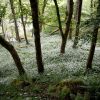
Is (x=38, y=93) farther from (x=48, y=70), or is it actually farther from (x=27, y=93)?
(x=48, y=70)

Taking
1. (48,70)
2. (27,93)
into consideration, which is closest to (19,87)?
(27,93)

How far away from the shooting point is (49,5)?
140 feet

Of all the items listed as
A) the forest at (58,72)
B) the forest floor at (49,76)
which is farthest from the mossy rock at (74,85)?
the forest floor at (49,76)

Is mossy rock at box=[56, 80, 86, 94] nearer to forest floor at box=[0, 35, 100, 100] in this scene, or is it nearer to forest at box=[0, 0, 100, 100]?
forest at box=[0, 0, 100, 100]

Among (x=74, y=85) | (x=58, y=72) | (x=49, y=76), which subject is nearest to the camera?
(x=74, y=85)

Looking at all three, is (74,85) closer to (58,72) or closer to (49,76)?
(49,76)

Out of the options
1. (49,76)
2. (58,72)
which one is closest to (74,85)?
(49,76)

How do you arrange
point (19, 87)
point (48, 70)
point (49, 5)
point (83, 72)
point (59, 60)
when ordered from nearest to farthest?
point (19, 87) → point (83, 72) → point (48, 70) → point (59, 60) → point (49, 5)

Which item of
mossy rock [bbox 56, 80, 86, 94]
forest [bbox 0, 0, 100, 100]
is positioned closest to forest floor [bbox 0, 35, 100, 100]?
forest [bbox 0, 0, 100, 100]

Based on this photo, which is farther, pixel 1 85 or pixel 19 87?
pixel 1 85

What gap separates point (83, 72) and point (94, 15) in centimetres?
450

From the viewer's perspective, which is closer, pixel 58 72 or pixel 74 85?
pixel 74 85

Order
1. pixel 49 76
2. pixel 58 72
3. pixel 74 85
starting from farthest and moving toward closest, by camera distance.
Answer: pixel 58 72 → pixel 49 76 → pixel 74 85

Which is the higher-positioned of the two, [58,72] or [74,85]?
[74,85]
